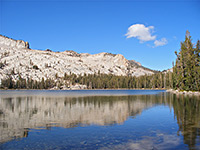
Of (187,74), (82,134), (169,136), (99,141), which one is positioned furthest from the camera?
(187,74)

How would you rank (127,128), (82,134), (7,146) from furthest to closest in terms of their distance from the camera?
(127,128) → (82,134) → (7,146)

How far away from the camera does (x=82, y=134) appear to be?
18172mm

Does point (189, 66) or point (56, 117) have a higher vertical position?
point (189, 66)

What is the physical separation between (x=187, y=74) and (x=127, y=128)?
79363 millimetres

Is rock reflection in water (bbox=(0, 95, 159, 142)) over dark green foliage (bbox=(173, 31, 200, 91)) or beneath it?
beneath

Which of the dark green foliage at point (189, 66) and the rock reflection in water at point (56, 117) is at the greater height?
the dark green foliage at point (189, 66)

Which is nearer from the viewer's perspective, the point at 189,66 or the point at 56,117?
the point at 56,117

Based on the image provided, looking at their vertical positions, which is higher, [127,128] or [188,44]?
[188,44]

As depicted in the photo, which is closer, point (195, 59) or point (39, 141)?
point (39, 141)

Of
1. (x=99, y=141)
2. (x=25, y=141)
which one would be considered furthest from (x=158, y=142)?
(x=25, y=141)

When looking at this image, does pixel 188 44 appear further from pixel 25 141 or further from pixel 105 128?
pixel 25 141

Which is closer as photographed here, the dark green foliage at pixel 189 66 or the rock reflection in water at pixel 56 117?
the rock reflection in water at pixel 56 117

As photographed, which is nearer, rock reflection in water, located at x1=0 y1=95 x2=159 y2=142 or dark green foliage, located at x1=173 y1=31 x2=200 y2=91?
rock reflection in water, located at x1=0 y1=95 x2=159 y2=142

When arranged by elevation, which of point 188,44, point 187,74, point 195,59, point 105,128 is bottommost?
point 105,128
